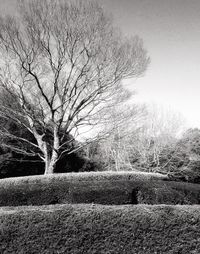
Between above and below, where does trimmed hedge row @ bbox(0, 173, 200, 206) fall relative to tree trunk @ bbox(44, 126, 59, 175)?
below

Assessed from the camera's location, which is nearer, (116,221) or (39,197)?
(116,221)

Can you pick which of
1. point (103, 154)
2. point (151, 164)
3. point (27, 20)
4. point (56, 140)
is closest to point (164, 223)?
point (56, 140)

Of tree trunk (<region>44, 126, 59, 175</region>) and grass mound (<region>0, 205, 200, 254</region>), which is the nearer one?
grass mound (<region>0, 205, 200, 254</region>)

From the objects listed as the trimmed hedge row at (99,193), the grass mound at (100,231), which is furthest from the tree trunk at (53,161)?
the grass mound at (100,231)

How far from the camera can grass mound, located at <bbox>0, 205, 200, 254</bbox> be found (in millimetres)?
3992

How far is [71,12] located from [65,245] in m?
7.89

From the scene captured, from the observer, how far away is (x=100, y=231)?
413 cm

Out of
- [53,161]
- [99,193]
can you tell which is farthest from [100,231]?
[53,161]

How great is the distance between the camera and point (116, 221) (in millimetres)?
4250

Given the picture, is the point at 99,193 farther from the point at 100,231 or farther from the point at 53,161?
the point at 53,161

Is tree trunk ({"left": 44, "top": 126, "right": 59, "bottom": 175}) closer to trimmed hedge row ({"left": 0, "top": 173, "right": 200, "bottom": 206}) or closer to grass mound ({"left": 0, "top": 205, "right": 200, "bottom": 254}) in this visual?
trimmed hedge row ({"left": 0, "top": 173, "right": 200, "bottom": 206})

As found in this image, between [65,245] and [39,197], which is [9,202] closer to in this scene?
[39,197]

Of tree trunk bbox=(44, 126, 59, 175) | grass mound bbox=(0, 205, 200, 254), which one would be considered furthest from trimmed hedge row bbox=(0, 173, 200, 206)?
tree trunk bbox=(44, 126, 59, 175)

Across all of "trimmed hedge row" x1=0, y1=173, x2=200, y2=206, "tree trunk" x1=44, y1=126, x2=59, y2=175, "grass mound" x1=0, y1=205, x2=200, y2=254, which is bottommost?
"grass mound" x1=0, y1=205, x2=200, y2=254
